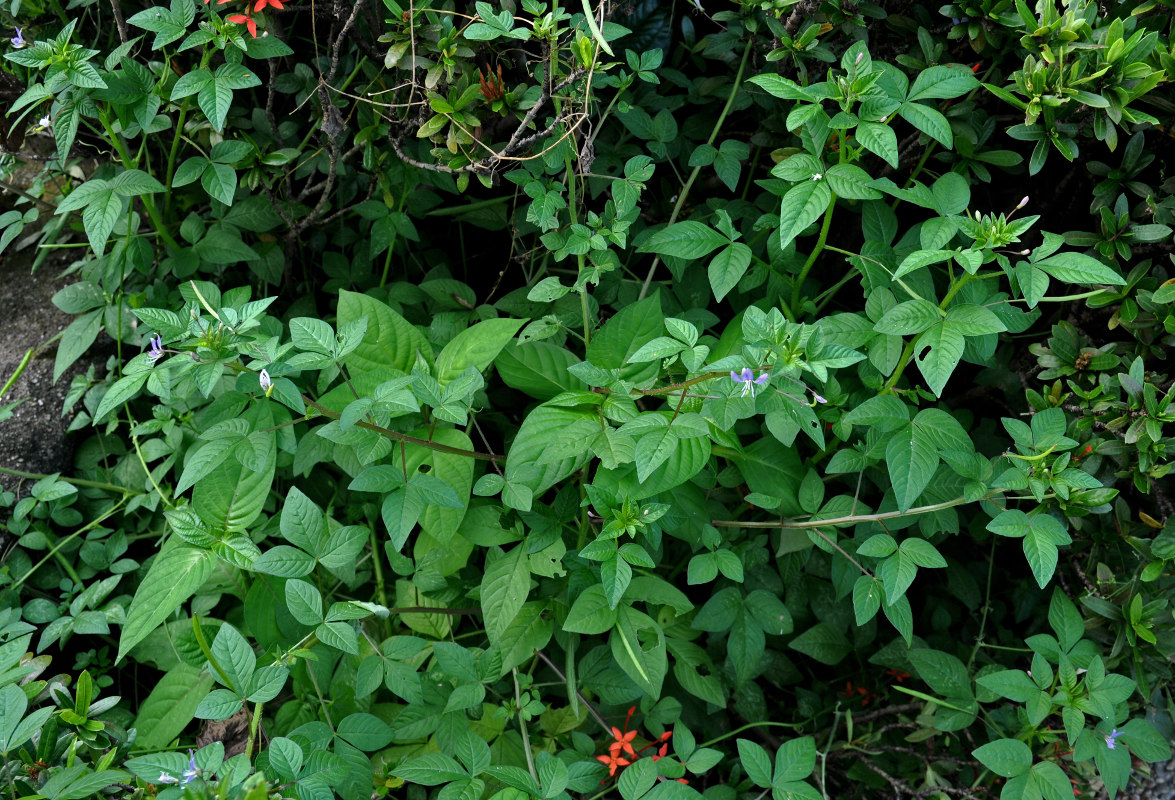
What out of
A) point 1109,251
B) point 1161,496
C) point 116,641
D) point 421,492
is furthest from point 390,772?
point 1109,251

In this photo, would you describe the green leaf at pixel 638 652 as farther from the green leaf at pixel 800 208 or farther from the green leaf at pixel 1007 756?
the green leaf at pixel 800 208

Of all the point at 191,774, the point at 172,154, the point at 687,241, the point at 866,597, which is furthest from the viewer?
the point at 172,154

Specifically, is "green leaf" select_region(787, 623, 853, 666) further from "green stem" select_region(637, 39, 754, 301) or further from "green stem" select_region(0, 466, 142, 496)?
"green stem" select_region(0, 466, 142, 496)

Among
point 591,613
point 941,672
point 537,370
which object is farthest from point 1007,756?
point 537,370

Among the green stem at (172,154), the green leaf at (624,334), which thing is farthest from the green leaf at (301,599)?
the green stem at (172,154)

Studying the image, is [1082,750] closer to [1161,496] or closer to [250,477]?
[1161,496]

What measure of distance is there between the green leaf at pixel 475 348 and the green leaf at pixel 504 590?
37 cm

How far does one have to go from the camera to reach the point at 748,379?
1281mm

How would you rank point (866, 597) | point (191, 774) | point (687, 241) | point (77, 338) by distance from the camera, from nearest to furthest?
point (191, 774) < point (866, 597) < point (687, 241) < point (77, 338)

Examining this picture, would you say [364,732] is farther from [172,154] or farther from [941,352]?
[172,154]

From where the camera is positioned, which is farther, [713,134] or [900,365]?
[713,134]

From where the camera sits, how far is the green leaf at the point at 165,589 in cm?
148

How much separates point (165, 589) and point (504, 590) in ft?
1.98

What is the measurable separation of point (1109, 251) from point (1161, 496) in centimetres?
50
